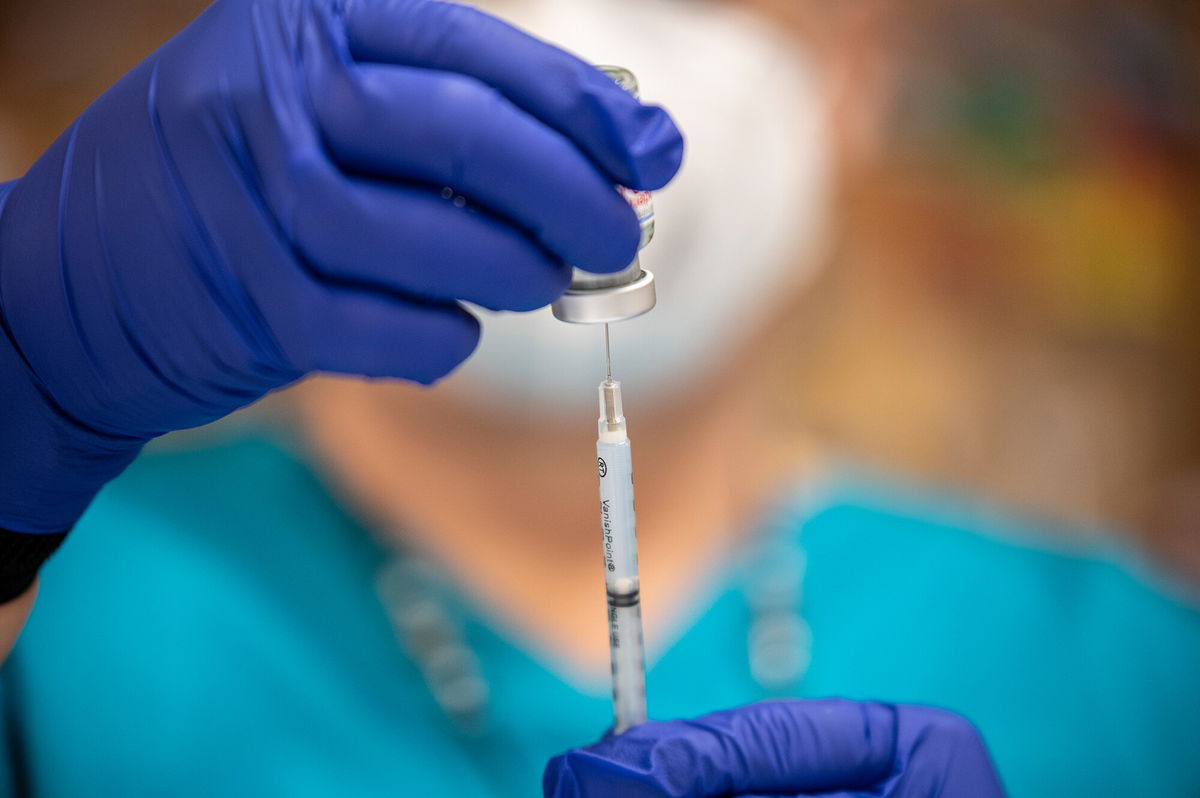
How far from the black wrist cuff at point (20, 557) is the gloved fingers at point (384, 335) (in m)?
0.34

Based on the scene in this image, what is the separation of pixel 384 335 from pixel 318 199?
10cm

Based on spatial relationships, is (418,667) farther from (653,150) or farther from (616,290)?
(653,150)

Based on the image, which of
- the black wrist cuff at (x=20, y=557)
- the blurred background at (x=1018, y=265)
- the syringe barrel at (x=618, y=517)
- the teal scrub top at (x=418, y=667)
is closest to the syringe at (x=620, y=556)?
the syringe barrel at (x=618, y=517)

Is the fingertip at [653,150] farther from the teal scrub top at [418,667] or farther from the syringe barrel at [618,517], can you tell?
the teal scrub top at [418,667]

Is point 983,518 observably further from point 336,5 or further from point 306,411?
point 336,5

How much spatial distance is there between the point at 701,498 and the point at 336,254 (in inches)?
38.4

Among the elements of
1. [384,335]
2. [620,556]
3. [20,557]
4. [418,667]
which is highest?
[384,335]

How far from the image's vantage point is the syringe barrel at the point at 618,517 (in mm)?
842

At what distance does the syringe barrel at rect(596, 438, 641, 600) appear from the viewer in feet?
2.76

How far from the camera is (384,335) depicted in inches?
28.5

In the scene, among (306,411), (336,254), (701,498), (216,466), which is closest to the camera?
(336,254)

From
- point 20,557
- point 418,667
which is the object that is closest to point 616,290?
point 20,557

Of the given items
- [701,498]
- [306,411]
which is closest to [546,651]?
[701,498]

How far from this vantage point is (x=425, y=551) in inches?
53.4
